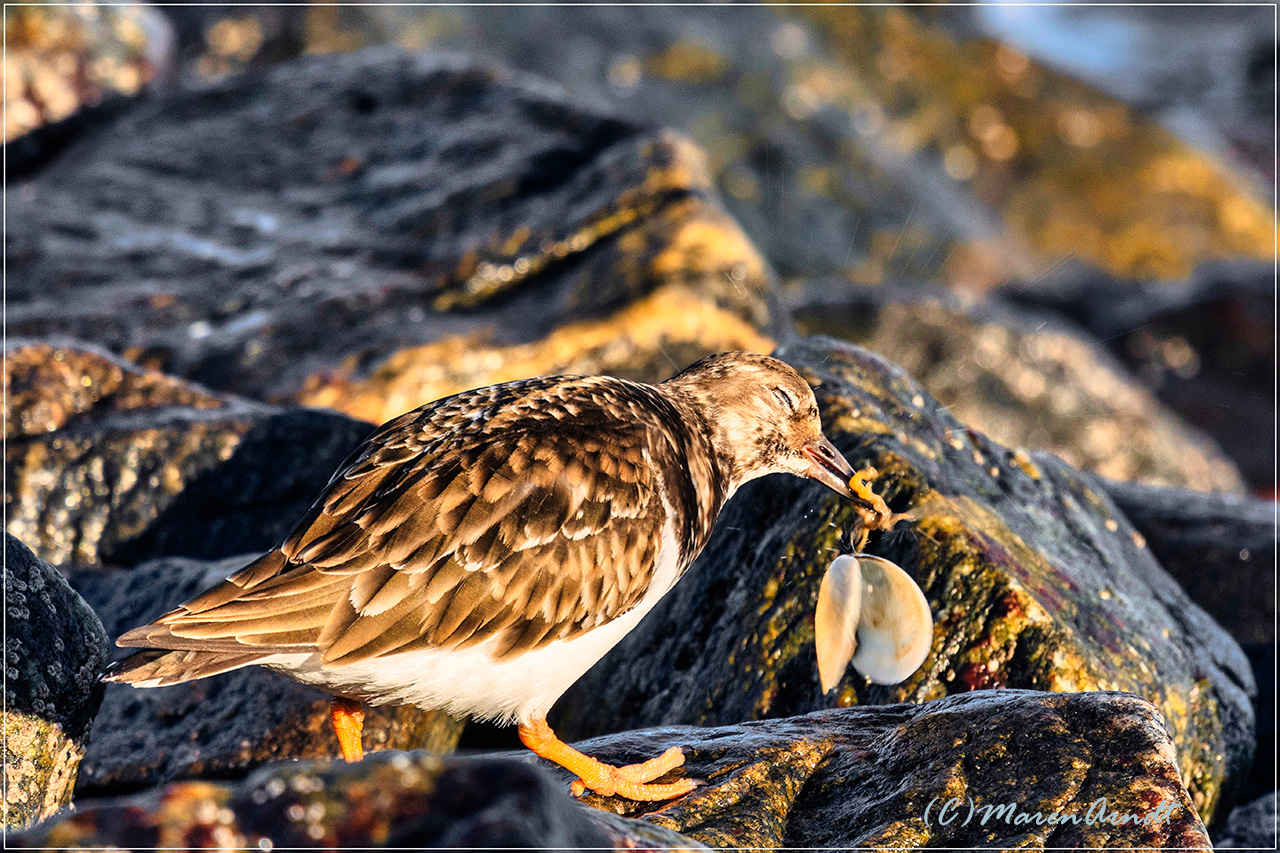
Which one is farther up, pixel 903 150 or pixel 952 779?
pixel 952 779

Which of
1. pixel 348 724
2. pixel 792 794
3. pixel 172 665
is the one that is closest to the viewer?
pixel 172 665

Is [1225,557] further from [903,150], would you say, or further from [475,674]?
[903,150]

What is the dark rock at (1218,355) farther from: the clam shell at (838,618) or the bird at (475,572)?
the bird at (475,572)

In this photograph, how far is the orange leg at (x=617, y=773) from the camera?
3877mm

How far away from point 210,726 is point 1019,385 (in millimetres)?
9387

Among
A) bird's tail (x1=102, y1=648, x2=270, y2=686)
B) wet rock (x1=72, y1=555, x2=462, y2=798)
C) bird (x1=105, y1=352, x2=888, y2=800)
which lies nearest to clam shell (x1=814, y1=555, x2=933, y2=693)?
bird (x1=105, y1=352, x2=888, y2=800)

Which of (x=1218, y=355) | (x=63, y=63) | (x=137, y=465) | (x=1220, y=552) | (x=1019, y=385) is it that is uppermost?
(x=63, y=63)

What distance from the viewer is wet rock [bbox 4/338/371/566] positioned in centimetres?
630

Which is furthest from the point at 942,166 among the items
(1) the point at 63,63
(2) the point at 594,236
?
(1) the point at 63,63

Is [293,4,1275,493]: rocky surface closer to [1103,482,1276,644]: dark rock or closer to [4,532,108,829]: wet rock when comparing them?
[1103,482,1276,644]: dark rock

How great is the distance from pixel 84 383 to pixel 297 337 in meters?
1.88

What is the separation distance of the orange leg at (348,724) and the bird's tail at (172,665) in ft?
2.23

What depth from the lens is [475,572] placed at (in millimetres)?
3984

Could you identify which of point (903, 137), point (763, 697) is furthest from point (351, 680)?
point (903, 137)
